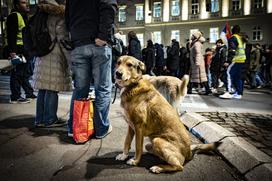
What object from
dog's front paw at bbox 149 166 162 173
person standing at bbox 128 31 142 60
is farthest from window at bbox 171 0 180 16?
dog's front paw at bbox 149 166 162 173

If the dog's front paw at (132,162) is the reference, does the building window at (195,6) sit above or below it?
above

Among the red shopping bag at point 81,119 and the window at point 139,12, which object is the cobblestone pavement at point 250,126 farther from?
the window at point 139,12

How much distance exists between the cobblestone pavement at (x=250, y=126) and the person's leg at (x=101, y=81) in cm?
228

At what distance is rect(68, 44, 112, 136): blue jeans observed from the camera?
4074 millimetres

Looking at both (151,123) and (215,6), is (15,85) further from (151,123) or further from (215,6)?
(215,6)

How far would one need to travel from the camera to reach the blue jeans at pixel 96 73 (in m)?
4.07

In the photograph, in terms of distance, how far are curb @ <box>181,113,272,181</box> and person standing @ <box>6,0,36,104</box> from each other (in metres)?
4.90

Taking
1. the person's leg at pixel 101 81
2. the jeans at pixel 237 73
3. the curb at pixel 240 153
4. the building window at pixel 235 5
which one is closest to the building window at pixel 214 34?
the building window at pixel 235 5

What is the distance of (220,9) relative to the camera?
37.1 m

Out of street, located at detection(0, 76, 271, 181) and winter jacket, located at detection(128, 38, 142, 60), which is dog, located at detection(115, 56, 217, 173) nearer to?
street, located at detection(0, 76, 271, 181)

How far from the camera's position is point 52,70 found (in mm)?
4727

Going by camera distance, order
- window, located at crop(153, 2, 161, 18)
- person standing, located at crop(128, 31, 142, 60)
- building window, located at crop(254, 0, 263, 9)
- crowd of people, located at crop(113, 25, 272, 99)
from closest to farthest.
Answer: crowd of people, located at crop(113, 25, 272, 99)
person standing, located at crop(128, 31, 142, 60)
building window, located at crop(254, 0, 263, 9)
window, located at crop(153, 2, 161, 18)

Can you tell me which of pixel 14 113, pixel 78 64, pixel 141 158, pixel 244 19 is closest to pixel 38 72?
pixel 78 64

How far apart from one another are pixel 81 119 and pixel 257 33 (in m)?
36.5
